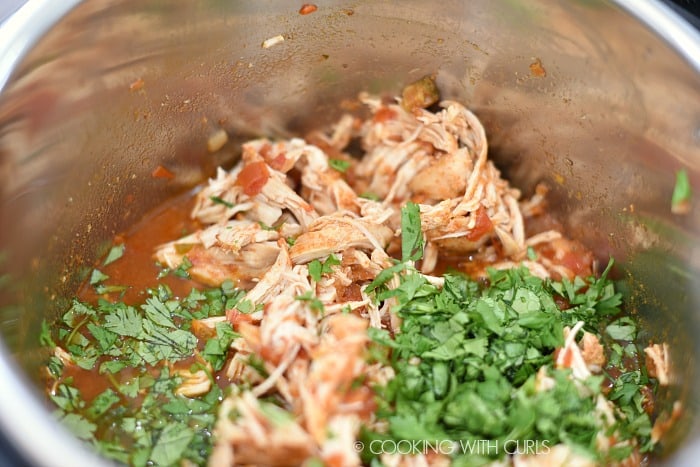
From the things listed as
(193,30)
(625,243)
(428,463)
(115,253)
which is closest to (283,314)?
(428,463)

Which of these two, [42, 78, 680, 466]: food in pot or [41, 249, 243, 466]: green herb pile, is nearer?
[42, 78, 680, 466]: food in pot

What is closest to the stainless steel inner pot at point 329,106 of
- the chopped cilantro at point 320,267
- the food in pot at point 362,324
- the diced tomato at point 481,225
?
the food in pot at point 362,324

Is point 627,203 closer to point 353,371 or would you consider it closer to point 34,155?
point 353,371

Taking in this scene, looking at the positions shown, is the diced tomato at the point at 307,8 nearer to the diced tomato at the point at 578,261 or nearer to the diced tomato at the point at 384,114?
the diced tomato at the point at 384,114

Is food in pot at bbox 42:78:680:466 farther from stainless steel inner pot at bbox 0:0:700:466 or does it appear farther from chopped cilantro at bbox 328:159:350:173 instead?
stainless steel inner pot at bbox 0:0:700:466

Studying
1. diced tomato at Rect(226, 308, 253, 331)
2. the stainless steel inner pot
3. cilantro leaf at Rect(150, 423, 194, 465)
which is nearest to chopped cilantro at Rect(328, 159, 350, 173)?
the stainless steel inner pot
